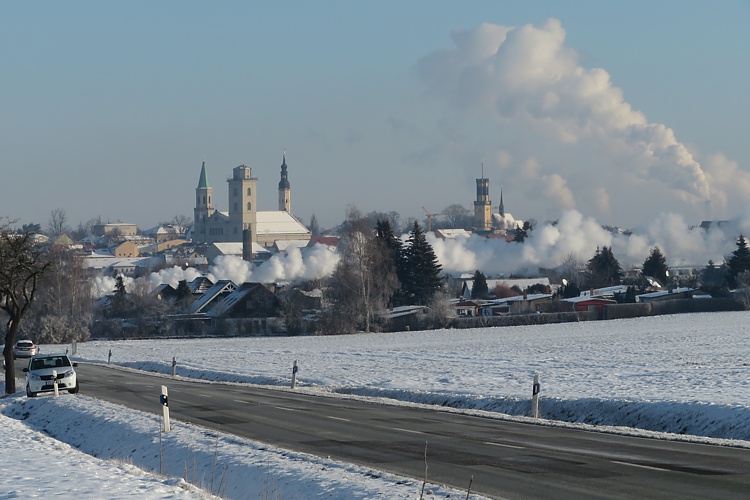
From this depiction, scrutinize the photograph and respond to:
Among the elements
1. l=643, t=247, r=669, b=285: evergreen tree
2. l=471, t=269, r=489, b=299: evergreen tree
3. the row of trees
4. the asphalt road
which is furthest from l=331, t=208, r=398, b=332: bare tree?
the asphalt road

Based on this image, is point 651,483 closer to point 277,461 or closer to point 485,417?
point 277,461

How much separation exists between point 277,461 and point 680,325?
234ft

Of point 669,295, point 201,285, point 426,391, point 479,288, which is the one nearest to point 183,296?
point 201,285

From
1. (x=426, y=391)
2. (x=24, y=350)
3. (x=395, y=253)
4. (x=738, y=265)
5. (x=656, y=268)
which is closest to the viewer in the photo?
(x=426, y=391)

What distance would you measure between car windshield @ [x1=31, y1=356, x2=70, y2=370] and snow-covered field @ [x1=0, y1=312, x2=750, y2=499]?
1.53 meters

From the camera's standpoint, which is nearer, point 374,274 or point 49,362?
point 49,362

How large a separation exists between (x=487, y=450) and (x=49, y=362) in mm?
22681

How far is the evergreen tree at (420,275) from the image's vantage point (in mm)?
109875

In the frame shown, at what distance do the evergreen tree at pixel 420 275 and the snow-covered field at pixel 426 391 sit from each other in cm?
3569

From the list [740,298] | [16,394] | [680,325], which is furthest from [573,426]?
[740,298]

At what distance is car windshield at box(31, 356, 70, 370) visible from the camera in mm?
35719

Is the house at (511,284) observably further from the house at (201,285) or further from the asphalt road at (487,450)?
the asphalt road at (487,450)

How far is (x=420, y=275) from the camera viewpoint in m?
110

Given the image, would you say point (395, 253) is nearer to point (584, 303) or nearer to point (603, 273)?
point (584, 303)
